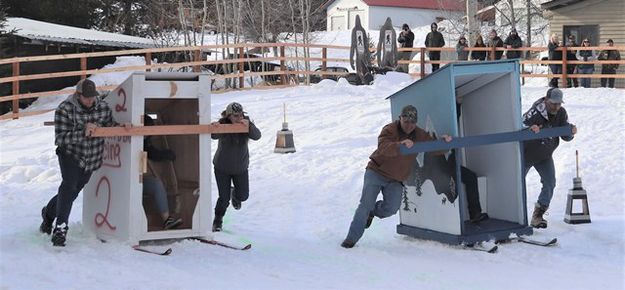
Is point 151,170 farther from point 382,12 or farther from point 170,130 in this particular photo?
point 382,12

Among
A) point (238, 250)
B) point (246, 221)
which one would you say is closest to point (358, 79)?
point (246, 221)

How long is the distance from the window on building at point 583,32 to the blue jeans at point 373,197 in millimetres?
21487

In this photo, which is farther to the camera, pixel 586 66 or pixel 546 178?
pixel 586 66

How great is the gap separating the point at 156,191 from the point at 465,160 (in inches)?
132

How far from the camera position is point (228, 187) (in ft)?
29.9

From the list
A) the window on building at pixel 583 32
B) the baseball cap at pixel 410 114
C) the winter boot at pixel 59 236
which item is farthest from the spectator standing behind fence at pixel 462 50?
the winter boot at pixel 59 236

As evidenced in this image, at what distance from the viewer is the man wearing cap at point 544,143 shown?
9289 mm

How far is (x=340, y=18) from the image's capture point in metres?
65.7

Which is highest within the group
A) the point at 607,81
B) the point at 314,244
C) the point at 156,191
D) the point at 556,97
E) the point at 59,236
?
the point at 607,81

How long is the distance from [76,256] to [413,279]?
274cm

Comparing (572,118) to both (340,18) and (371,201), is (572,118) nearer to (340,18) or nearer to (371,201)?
(371,201)

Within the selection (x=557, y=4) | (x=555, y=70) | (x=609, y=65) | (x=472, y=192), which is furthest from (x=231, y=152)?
(x=557, y=4)

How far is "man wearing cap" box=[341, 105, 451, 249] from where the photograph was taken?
8.29 meters

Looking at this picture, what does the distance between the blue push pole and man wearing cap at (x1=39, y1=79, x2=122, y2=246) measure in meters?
2.65
